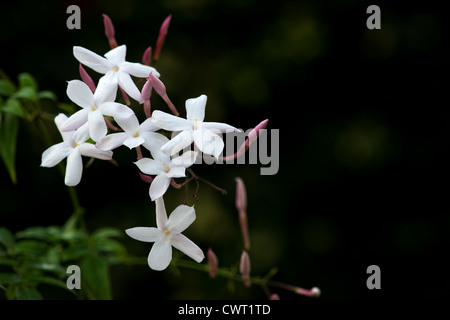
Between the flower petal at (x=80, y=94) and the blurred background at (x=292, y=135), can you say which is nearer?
the flower petal at (x=80, y=94)

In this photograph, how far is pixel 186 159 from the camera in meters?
0.67

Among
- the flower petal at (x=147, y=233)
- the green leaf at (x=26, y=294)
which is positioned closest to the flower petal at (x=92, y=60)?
the flower petal at (x=147, y=233)

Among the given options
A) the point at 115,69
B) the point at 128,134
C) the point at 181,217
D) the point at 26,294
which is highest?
the point at 115,69

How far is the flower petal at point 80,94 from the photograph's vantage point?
713mm

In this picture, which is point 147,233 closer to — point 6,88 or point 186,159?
point 186,159

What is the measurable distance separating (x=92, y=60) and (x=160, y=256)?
0.28m

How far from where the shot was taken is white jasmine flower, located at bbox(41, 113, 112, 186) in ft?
2.32

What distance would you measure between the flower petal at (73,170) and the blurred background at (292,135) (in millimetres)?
1245

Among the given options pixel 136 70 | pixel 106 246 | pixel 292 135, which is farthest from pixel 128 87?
pixel 292 135

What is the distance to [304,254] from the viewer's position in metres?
2.12

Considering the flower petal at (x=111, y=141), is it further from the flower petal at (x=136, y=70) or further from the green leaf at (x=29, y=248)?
the green leaf at (x=29, y=248)

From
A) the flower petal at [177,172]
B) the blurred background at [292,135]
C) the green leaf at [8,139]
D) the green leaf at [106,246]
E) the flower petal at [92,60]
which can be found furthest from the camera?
the blurred background at [292,135]

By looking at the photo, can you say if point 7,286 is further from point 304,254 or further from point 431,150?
point 431,150

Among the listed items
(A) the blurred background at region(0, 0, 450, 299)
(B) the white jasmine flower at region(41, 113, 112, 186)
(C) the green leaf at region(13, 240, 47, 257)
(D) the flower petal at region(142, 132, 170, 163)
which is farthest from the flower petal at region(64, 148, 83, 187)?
(A) the blurred background at region(0, 0, 450, 299)
